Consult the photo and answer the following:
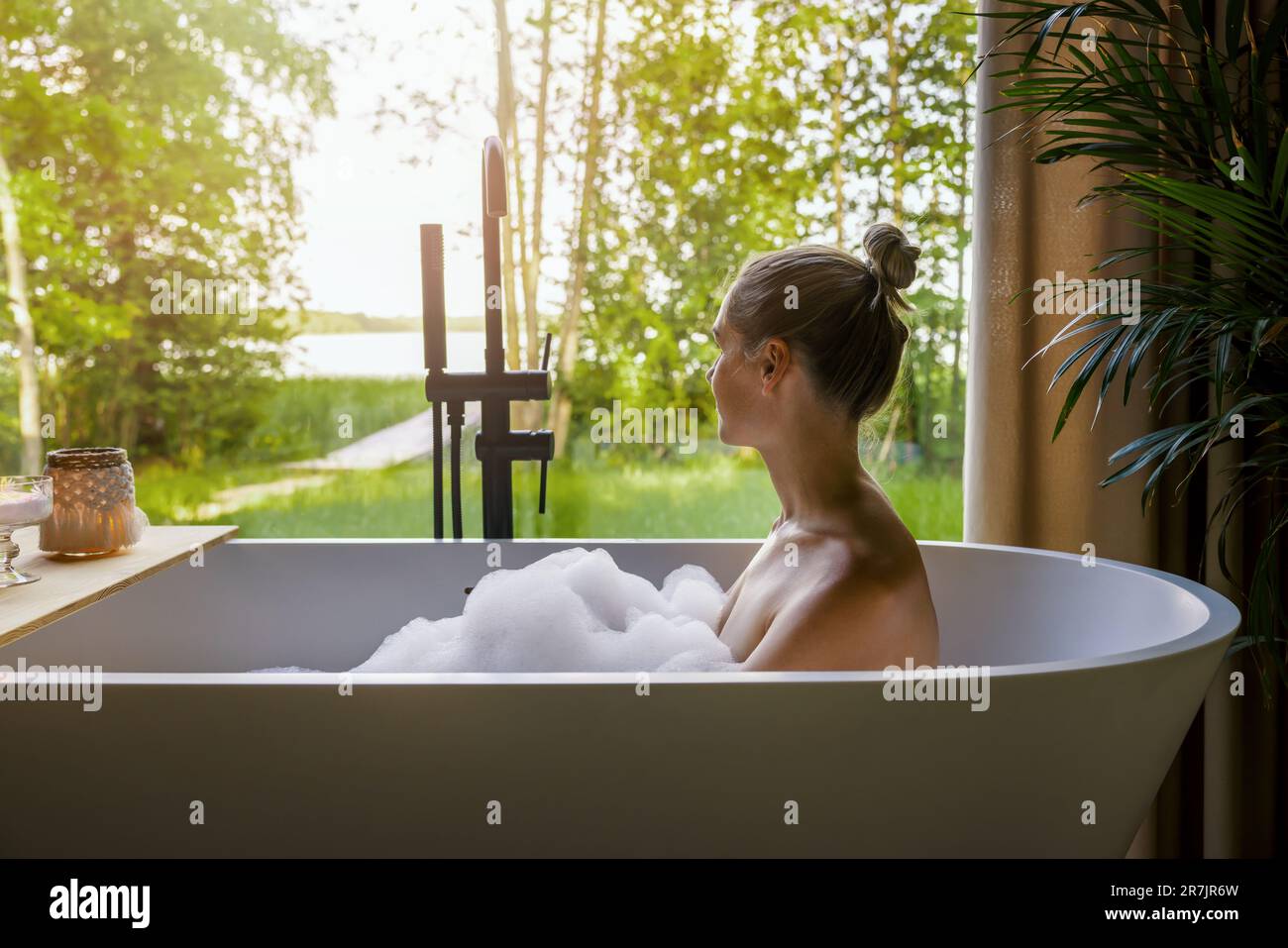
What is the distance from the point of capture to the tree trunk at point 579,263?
10.2ft

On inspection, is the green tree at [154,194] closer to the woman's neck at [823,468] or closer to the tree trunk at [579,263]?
the tree trunk at [579,263]

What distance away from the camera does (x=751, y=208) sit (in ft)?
10.4

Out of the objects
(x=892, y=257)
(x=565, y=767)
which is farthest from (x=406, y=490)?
(x=565, y=767)

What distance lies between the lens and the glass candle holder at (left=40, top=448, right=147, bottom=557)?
5.13ft

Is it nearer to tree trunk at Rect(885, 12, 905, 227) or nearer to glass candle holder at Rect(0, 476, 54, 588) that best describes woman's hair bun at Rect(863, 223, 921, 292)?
glass candle holder at Rect(0, 476, 54, 588)

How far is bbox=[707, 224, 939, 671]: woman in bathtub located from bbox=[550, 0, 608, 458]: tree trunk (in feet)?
5.63

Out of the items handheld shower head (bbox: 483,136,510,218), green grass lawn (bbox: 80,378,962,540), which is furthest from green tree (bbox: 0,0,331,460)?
handheld shower head (bbox: 483,136,510,218)

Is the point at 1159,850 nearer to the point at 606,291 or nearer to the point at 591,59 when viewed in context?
the point at 606,291

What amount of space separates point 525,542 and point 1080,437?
0.98 meters

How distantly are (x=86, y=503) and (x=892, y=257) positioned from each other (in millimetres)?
1167

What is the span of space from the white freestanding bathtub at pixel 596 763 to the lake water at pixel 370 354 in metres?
2.08

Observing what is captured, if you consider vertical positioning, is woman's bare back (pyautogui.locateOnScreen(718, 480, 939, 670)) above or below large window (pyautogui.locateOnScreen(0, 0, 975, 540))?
below

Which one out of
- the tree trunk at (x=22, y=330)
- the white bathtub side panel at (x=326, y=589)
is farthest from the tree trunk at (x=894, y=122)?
the tree trunk at (x=22, y=330)
